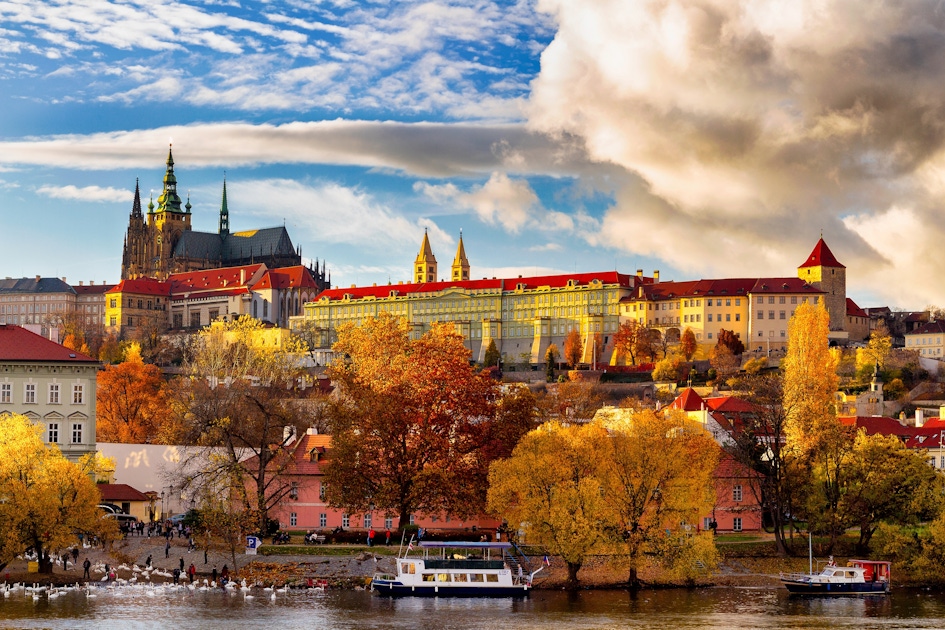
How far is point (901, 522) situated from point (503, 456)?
61.5 feet

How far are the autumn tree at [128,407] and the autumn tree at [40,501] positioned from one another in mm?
40048

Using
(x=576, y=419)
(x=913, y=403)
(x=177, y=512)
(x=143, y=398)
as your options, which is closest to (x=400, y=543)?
(x=177, y=512)

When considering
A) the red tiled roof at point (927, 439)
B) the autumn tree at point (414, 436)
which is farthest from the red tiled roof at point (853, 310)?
the autumn tree at point (414, 436)

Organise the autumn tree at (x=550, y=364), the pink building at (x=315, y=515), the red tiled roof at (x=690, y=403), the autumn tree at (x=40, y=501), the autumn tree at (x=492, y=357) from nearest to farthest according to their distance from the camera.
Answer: the autumn tree at (x=40, y=501)
the pink building at (x=315, y=515)
the red tiled roof at (x=690, y=403)
the autumn tree at (x=550, y=364)
the autumn tree at (x=492, y=357)

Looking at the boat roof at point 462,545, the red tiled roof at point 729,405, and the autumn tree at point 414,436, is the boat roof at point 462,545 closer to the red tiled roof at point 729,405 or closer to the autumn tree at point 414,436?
the autumn tree at point 414,436

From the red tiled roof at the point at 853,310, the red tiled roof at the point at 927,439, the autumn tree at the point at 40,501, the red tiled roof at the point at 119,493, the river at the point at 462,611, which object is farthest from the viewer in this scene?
the red tiled roof at the point at 853,310

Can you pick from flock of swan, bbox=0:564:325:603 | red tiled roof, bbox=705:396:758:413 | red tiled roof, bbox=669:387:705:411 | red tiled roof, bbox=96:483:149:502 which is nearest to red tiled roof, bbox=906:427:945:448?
red tiled roof, bbox=705:396:758:413

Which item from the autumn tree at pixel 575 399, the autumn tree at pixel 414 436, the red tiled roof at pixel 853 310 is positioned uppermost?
the red tiled roof at pixel 853 310

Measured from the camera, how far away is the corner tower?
175 m

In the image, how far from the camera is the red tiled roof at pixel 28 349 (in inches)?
2827

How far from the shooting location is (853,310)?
179375 millimetres

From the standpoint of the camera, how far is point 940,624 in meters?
50.0

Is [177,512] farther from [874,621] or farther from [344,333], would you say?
[874,621]

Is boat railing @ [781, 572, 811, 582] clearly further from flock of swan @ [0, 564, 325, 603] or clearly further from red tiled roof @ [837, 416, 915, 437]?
red tiled roof @ [837, 416, 915, 437]
